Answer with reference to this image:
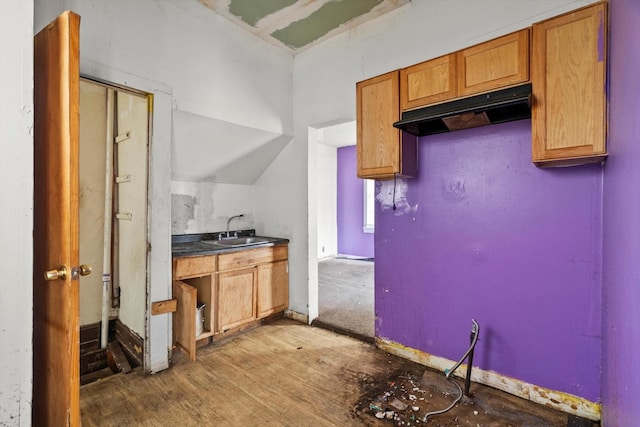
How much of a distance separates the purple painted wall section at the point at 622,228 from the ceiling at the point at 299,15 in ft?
5.43

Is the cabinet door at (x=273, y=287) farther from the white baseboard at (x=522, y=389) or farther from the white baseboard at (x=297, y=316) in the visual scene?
the white baseboard at (x=522, y=389)

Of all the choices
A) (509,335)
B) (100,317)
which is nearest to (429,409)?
Result: (509,335)

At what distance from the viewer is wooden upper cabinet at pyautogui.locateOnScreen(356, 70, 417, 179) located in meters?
2.26

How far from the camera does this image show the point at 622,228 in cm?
127

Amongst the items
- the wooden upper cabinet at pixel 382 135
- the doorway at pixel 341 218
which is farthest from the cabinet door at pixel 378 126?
the doorway at pixel 341 218

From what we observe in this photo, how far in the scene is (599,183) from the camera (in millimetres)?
1779

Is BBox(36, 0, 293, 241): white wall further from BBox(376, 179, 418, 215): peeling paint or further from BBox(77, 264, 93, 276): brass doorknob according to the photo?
BBox(77, 264, 93, 276): brass doorknob

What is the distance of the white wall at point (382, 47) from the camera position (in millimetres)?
2104

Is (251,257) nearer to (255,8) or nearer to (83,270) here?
(83,270)

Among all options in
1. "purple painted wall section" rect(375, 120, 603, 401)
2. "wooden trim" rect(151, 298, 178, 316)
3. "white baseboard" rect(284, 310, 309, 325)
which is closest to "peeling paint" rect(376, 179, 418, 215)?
"purple painted wall section" rect(375, 120, 603, 401)

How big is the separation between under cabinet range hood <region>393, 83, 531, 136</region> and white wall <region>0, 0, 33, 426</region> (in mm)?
1889

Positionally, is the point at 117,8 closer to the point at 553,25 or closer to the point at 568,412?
the point at 553,25

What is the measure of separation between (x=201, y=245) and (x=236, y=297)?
0.59 m

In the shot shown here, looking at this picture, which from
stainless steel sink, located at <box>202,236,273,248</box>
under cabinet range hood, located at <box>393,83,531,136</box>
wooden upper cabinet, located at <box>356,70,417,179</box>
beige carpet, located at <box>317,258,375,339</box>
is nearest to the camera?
under cabinet range hood, located at <box>393,83,531,136</box>
